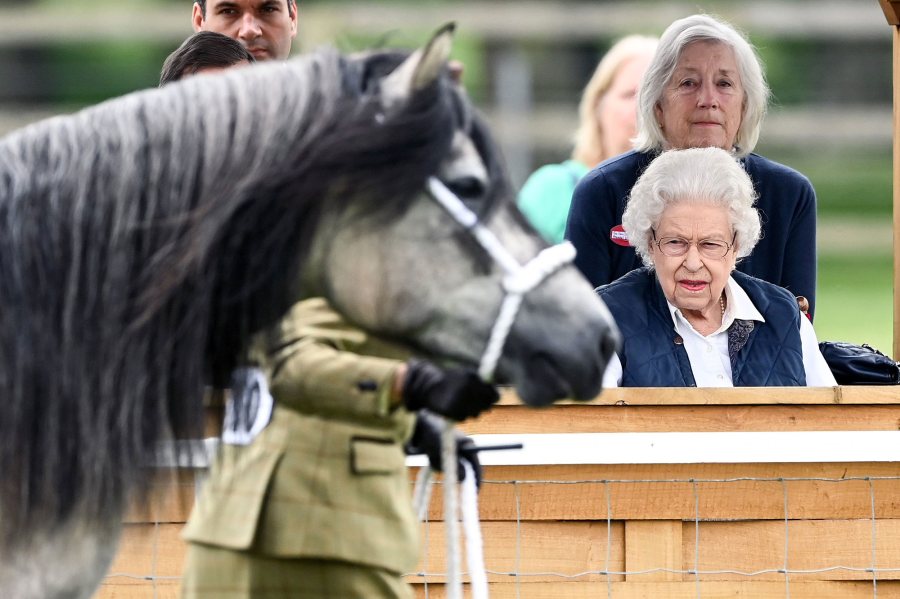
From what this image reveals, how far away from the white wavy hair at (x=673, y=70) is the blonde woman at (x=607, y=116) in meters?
0.67

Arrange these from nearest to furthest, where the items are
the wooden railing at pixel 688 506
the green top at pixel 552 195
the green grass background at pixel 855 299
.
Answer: the wooden railing at pixel 688 506 < the green top at pixel 552 195 < the green grass background at pixel 855 299

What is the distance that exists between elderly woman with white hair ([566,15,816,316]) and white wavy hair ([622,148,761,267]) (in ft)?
0.95

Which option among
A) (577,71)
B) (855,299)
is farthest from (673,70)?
(577,71)

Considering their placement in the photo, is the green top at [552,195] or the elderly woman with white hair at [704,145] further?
the green top at [552,195]

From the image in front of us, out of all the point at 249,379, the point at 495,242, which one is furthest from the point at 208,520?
the point at 495,242

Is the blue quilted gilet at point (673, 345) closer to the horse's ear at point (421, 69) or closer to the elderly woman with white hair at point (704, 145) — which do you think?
the elderly woman with white hair at point (704, 145)

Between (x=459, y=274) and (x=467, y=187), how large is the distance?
0.37 feet

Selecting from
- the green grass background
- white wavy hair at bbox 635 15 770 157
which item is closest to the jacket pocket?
white wavy hair at bbox 635 15 770 157

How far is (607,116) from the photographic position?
13.7 ft

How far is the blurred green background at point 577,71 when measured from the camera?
13805 mm

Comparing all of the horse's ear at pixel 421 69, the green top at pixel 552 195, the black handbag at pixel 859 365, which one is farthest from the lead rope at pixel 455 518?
the green top at pixel 552 195

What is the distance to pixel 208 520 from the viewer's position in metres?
1.97

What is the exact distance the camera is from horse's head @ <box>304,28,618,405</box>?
1681 mm

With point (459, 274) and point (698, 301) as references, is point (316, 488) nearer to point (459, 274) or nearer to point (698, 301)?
point (459, 274)
